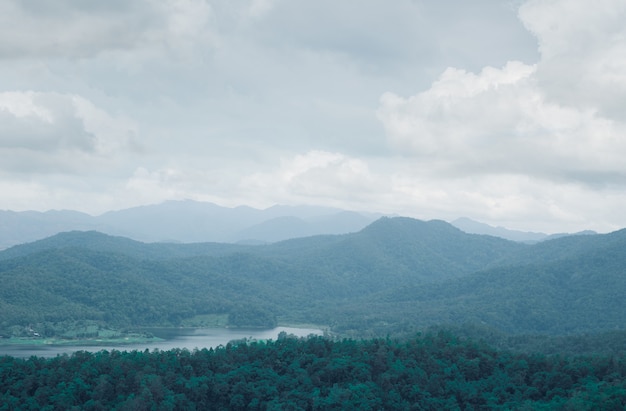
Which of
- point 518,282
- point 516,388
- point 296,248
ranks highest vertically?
point 296,248

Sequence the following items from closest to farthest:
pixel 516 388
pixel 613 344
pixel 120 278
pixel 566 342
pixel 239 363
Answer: pixel 516 388 < pixel 239 363 < pixel 613 344 < pixel 566 342 < pixel 120 278

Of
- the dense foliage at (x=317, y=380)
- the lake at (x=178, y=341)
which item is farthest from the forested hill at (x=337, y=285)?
the dense foliage at (x=317, y=380)

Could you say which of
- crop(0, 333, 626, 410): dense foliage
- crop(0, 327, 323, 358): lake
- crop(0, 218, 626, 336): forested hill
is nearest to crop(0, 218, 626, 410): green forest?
crop(0, 333, 626, 410): dense foliage

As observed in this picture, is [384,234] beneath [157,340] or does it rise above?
above

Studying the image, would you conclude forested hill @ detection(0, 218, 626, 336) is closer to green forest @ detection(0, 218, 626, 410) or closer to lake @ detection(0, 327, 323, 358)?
green forest @ detection(0, 218, 626, 410)

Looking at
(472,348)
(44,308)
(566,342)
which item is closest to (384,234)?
(44,308)

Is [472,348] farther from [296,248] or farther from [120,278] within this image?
[296,248]

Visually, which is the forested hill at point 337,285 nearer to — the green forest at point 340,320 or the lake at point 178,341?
the green forest at point 340,320
